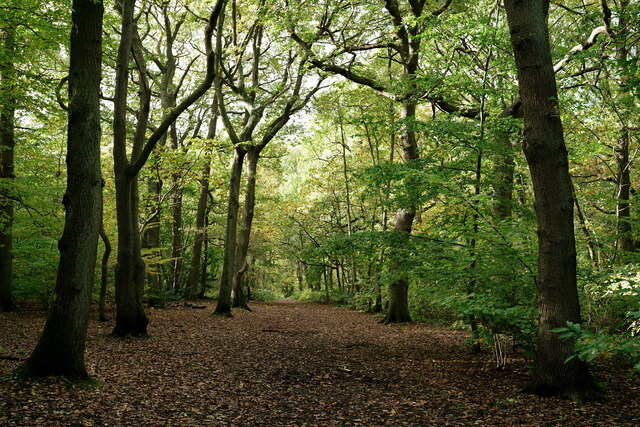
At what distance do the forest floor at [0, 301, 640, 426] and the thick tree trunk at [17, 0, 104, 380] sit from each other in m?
0.32

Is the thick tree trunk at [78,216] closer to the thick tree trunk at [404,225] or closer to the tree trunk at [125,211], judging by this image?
the tree trunk at [125,211]

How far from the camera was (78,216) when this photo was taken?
4781 mm

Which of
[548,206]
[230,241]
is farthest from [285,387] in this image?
[230,241]

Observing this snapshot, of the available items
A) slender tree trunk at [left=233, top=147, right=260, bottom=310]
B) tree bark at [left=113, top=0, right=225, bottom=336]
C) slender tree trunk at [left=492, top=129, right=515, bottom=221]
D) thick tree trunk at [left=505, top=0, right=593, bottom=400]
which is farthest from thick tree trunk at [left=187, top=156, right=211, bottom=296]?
thick tree trunk at [left=505, top=0, right=593, bottom=400]

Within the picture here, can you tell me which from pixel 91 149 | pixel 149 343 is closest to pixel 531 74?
pixel 91 149

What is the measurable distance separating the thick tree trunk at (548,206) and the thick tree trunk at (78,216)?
17.3 feet

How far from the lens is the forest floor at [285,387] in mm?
4086

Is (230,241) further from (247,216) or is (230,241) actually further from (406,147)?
(406,147)

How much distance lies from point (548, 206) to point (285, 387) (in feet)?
13.5

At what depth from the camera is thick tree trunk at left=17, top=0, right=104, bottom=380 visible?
4.63 metres

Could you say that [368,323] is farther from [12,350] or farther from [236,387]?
[12,350]

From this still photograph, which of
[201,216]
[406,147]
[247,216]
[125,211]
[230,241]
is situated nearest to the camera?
[125,211]

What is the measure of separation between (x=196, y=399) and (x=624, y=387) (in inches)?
214

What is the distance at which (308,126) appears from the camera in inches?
894
